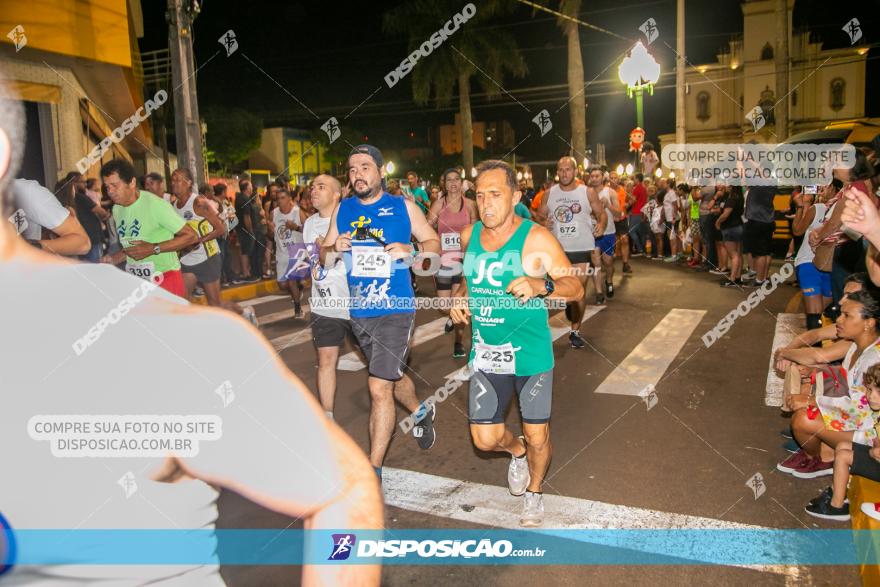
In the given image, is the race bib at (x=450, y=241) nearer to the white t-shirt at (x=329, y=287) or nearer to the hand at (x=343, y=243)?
the white t-shirt at (x=329, y=287)

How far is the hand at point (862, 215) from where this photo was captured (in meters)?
3.41

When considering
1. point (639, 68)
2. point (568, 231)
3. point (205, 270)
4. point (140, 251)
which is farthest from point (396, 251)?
point (639, 68)

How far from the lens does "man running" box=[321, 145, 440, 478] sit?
497cm

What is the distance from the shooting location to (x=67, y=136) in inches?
578

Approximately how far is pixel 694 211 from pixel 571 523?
13.6 m

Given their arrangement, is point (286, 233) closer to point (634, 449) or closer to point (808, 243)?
point (634, 449)

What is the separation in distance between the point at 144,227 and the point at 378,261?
295 cm

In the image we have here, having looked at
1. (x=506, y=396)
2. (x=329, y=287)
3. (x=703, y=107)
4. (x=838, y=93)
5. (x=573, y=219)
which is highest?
(x=703, y=107)

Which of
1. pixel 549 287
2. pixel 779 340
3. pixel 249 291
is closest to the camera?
pixel 549 287

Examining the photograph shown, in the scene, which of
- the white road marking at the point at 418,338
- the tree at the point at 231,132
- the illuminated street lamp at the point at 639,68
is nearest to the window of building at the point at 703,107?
the tree at the point at 231,132

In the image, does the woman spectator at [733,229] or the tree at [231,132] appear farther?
the tree at [231,132]

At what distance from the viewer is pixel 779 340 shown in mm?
8719

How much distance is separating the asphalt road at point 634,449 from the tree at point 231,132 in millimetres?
49998

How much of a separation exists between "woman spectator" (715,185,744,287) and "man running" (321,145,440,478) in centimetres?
956
